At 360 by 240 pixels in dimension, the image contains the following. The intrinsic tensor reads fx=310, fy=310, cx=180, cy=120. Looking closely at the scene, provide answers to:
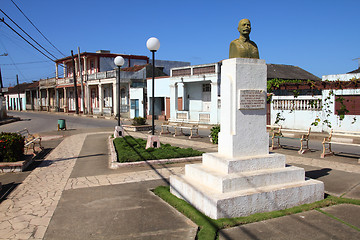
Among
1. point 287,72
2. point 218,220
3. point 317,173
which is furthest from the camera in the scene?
point 287,72

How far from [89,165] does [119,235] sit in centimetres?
530

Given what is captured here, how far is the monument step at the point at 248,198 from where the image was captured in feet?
15.6

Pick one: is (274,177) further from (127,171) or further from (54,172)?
(54,172)

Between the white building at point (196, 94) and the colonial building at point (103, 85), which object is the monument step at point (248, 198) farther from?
the colonial building at point (103, 85)

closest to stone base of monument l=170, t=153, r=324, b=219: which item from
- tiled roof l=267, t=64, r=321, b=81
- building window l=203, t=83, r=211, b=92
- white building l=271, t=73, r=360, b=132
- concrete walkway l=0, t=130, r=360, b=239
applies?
concrete walkway l=0, t=130, r=360, b=239

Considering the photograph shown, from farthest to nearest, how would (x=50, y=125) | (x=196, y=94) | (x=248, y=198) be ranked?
(x=50, y=125) → (x=196, y=94) → (x=248, y=198)

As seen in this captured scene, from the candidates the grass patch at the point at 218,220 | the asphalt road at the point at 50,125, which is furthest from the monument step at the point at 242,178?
the asphalt road at the point at 50,125

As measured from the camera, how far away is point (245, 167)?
5.51m

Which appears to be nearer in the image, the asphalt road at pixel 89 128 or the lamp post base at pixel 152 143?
the lamp post base at pixel 152 143

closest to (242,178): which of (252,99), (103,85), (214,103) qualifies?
(252,99)

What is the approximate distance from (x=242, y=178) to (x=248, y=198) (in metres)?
0.36

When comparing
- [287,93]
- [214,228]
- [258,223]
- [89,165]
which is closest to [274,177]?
[258,223]

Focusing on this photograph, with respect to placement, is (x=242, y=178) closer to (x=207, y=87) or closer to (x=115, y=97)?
(x=207, y=87)

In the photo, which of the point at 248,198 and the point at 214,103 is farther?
the point at 214,103
